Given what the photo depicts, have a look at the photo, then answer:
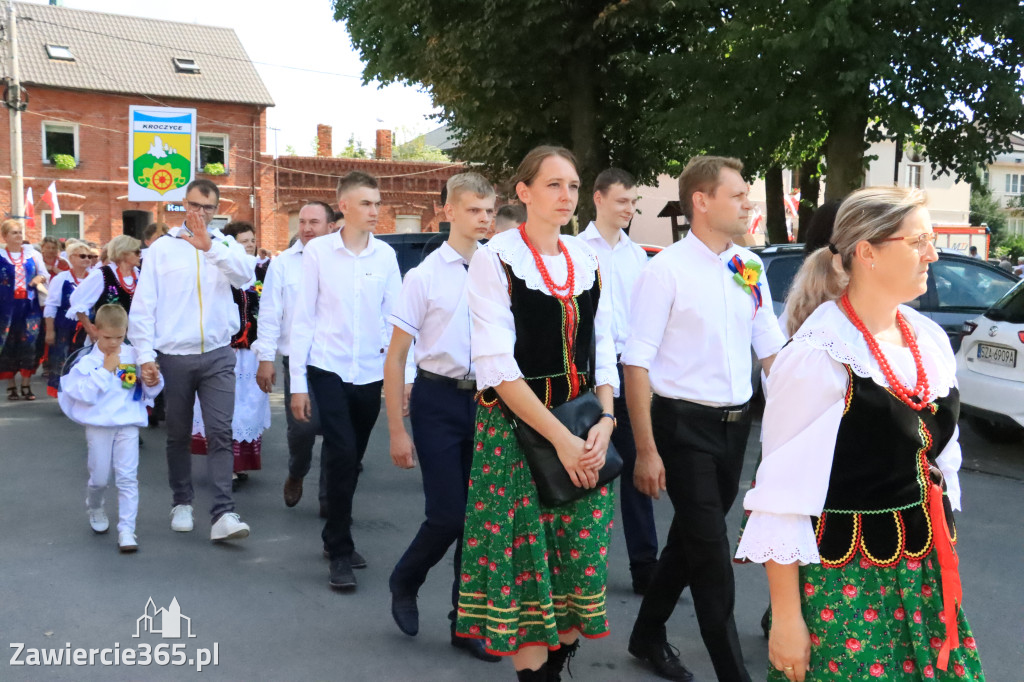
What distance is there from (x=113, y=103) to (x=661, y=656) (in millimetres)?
39888

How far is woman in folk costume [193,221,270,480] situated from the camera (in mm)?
8062

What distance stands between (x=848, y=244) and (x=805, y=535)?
0.71 m

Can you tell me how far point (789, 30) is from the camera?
13.7 metres

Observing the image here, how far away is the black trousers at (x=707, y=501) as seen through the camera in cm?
379

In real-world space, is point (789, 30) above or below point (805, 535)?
above

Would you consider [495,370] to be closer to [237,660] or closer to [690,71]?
[237,660]

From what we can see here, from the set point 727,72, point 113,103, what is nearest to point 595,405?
point 727,72

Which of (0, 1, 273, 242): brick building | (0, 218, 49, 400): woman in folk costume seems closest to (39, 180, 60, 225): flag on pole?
(0, 1, 273, 242): brick building

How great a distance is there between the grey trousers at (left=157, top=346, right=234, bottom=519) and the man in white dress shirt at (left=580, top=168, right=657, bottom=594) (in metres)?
2.39

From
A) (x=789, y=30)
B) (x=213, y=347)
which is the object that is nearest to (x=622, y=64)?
(x=789, y=30)

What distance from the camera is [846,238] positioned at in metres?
2.54

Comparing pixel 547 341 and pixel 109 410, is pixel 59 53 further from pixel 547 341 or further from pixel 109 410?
pixel 547 341

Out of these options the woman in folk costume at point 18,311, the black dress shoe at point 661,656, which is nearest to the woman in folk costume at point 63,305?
the woman in folk costume at point 18,311

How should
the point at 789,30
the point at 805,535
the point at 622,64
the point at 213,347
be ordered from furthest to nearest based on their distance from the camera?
the point at 622,64, the point at 789,30, the point at 213,347, the point at 805,535
